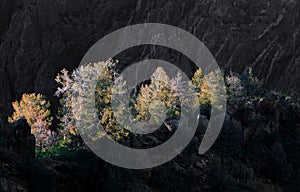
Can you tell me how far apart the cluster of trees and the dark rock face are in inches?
375

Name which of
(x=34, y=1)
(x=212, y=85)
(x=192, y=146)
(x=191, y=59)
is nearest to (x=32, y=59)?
(x=34, y=1)

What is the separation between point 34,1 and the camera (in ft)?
265

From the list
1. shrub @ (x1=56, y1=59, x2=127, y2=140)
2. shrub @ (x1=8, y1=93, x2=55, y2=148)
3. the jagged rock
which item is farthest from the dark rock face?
the jagged rock

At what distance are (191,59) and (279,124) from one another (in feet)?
77.3

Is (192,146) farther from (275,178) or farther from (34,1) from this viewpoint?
(34,1)

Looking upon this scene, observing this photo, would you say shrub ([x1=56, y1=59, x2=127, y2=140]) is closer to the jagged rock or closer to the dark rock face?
the jagged rock

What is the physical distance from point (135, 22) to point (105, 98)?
37.4 meters

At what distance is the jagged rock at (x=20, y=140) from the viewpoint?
36.9 metres

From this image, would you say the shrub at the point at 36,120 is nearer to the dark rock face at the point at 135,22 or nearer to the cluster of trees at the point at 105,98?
the cluster of trees at the point at 105,98

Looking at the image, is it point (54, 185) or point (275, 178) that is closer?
point (54, 185)

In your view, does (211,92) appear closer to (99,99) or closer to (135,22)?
(99,99)

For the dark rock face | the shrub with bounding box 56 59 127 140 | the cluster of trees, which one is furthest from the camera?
the dark rock face

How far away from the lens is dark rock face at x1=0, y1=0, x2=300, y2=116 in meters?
74.9

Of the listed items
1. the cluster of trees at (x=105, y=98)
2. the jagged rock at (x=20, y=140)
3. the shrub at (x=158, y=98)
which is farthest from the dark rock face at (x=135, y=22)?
the jagged rock at (x=20, y=140)
